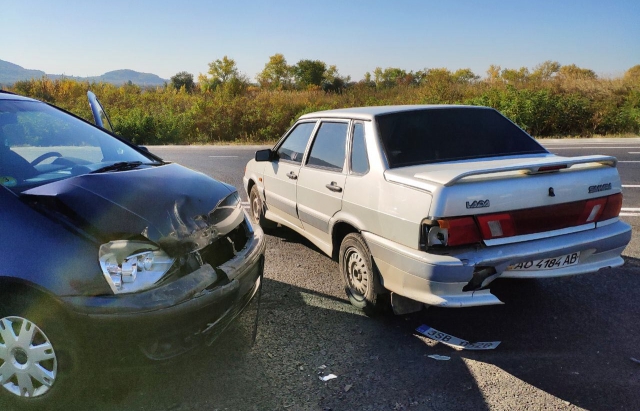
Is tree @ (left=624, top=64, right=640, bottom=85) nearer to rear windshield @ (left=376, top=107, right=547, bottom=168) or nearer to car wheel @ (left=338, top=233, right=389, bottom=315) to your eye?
rear windshield @ (left=376, top=107, right=547, bottom=168)

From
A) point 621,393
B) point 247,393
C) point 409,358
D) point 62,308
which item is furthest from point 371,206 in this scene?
point 62,308

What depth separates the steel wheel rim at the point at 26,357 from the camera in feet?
8.17

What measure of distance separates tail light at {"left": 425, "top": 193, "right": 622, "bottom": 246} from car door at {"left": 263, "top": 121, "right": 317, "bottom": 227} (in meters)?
2.23

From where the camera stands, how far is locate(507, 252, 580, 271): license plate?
10.4ft

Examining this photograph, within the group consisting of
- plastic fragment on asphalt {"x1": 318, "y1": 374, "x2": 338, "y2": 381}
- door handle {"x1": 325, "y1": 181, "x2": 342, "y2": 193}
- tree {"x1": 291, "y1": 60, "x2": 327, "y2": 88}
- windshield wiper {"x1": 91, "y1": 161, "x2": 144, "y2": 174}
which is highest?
tree {"x1": 291, "y1": 60, "x2": 327, "y2": 88}

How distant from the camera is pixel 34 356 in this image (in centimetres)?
250

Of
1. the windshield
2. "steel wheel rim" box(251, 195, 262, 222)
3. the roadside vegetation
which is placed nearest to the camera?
the windshield

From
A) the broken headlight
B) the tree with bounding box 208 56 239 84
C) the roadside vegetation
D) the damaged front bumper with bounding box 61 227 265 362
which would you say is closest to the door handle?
the damaged front bumper with bounding box 61 227 265 362

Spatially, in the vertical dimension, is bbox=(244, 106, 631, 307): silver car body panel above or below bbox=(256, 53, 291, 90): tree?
below

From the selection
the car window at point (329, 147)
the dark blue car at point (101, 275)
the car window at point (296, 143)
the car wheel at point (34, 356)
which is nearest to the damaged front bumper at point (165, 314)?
the dark blue car at point (101, 275)

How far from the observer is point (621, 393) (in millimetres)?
2752

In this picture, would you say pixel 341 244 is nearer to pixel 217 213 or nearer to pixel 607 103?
pixel 217 213

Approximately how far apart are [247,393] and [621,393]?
2118 millimetres

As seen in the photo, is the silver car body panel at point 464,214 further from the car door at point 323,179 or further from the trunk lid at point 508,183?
the car door at point 323,179
